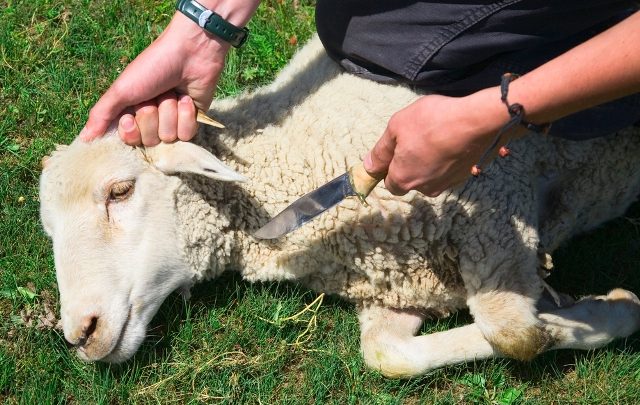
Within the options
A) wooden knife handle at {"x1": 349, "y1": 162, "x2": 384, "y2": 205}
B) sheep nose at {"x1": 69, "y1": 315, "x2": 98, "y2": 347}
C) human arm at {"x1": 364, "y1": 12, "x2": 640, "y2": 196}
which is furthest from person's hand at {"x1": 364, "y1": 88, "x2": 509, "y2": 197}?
sheep nose at {"x1": 69, "y1": 315, "x2": 98, "y2": 347}

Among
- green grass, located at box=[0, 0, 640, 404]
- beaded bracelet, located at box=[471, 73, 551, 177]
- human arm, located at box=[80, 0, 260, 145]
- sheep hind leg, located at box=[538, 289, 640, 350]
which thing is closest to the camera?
beaded bracelet, located at box=[471, 73, 551, 177]

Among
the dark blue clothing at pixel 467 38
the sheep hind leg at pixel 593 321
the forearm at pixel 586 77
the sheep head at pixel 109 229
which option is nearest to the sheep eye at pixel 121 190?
the sheep head at pixel 109 229

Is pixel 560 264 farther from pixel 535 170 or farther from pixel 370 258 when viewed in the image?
pixel 370 258

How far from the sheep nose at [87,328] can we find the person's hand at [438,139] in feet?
4.87

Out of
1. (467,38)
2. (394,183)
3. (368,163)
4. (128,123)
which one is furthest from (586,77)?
(128,123)

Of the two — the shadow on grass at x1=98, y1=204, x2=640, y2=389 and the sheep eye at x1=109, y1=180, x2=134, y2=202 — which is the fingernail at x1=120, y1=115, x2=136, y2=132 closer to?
the sheep eye at x1=109, y1=180, x2=134, y2=202

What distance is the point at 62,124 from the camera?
4836 millimetres

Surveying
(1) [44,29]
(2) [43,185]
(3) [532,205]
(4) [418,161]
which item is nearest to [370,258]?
(3) [532,205]

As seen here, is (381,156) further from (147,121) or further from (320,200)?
(147,121)

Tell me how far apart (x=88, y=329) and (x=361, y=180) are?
4.62ft

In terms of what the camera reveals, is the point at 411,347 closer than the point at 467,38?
No

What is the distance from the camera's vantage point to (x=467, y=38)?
3.39 meters

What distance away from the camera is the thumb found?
2846 mm

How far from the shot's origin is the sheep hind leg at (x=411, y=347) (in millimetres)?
3805
